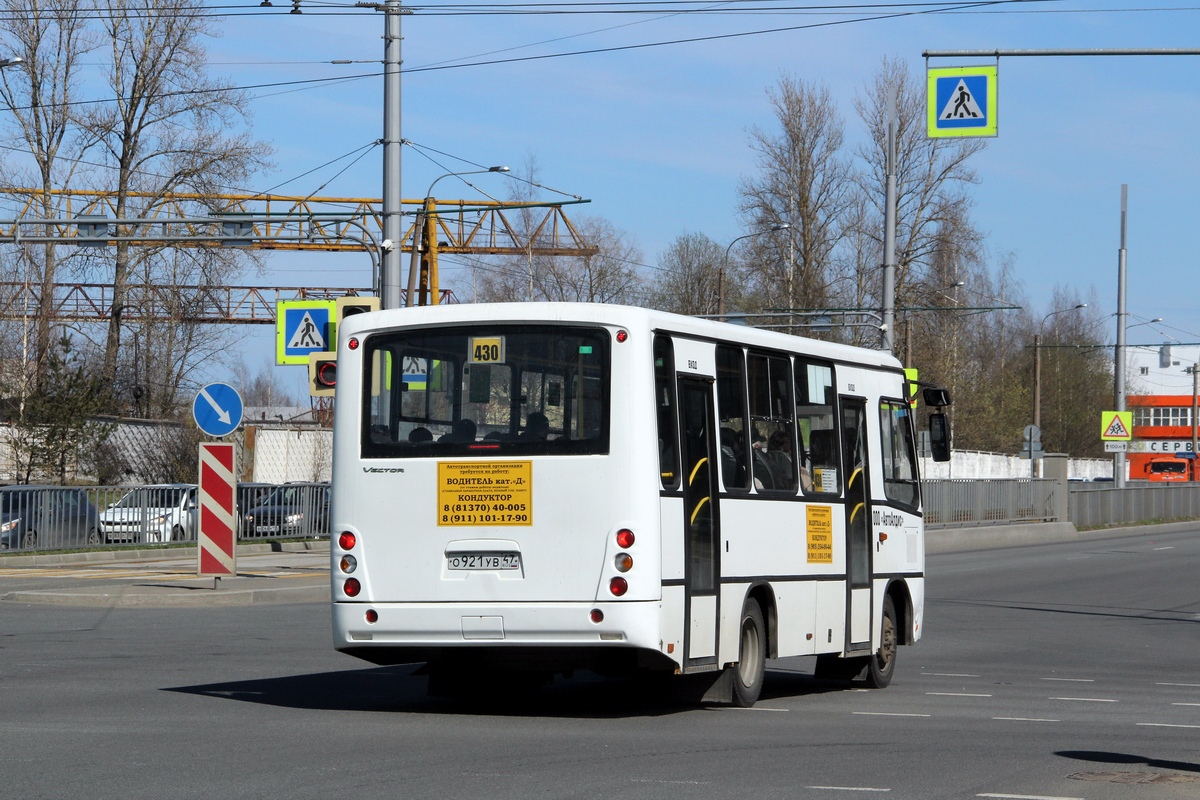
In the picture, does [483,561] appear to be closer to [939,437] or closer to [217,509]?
[939,437]

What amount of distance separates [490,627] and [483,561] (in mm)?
426

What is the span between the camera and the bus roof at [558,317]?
1035 centimetres

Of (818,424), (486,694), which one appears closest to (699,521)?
(818,424)

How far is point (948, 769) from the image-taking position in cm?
Result: 846

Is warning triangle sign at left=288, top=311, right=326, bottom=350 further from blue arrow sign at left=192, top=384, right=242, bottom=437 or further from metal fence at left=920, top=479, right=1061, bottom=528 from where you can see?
metal fence at left=920, top=479, right=1061, bottom=528

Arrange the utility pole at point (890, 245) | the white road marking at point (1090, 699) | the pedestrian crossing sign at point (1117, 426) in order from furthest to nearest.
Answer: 1. the pedestrian crossing sign at point (1117, 426)
2. the utility pole at point (890, 245)
3. the white road marking at point (1090, 699)

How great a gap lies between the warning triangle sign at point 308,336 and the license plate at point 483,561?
1374cm

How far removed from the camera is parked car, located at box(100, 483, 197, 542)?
1260 inches

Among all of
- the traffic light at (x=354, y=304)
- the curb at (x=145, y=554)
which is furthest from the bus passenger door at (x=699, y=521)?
the curb at (x=145, y=554)

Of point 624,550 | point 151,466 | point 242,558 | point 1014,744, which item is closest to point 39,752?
point 624,550

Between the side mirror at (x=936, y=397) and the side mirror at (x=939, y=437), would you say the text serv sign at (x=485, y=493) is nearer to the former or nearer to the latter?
the side mirror at (x=939, y=437)

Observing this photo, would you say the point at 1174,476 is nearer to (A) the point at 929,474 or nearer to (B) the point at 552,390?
(A) the point at 929,474

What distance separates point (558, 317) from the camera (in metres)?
10.5

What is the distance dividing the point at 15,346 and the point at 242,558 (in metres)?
29.5
